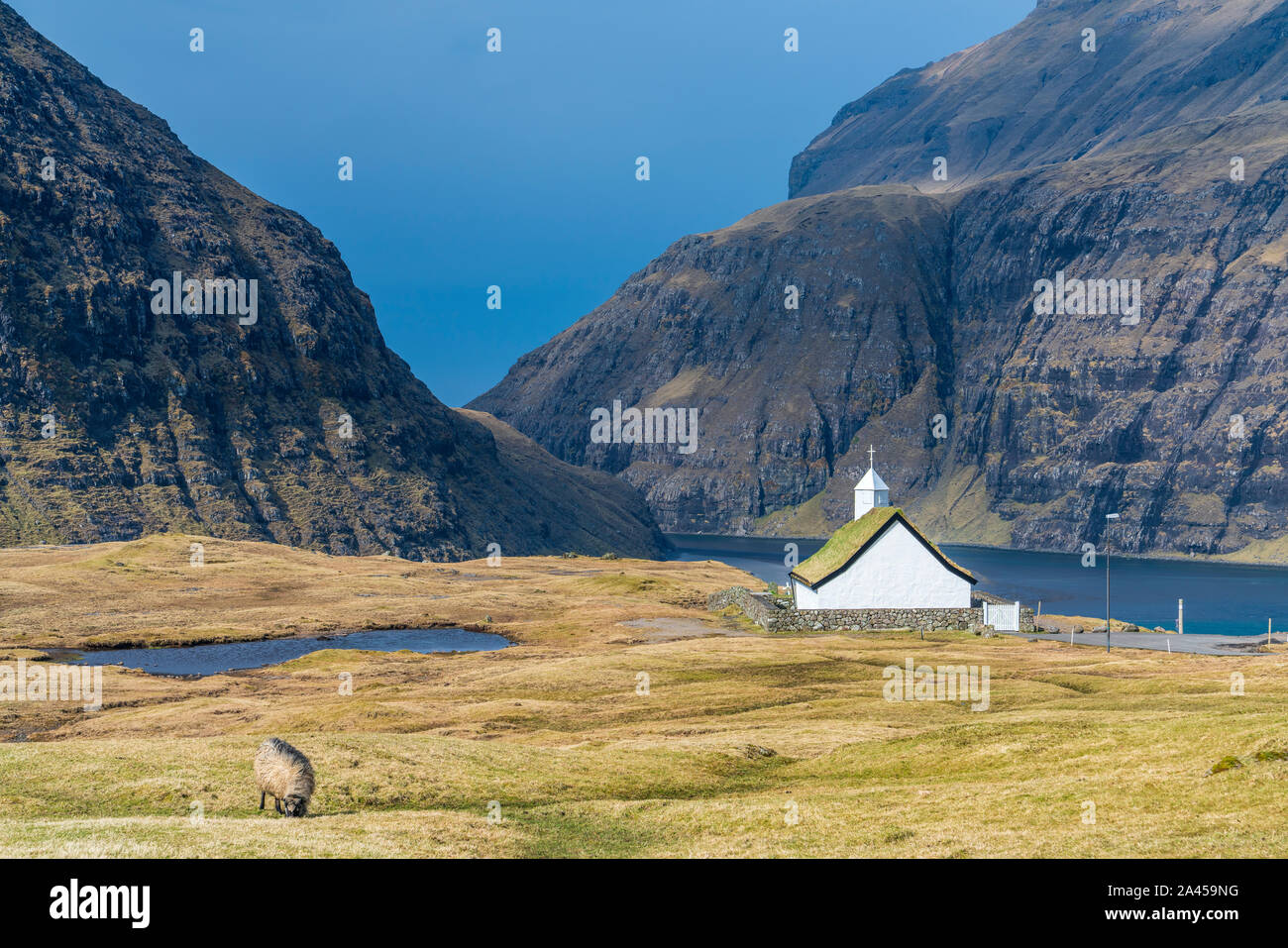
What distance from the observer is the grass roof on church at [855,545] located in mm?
81375

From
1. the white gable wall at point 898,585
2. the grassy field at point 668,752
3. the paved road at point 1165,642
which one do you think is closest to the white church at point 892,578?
the white gable wall at point 898,585

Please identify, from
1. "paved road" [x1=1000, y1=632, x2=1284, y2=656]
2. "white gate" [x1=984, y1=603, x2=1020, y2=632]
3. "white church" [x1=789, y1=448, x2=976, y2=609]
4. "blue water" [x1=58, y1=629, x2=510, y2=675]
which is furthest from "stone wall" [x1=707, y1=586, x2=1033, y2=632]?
"blue water" [x1=58, y1=629, x2=510, y2=675]

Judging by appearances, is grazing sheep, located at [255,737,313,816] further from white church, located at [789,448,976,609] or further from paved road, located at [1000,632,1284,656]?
paved road, located at [1000,632,1284,656]

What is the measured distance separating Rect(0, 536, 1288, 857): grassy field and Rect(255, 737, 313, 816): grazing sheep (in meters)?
0.98

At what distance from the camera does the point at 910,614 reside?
82.8 metres

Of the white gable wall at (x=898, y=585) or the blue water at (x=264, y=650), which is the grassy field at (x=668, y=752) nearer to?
the white gable wall at (x=898, y=585)

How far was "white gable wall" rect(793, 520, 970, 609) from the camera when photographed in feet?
270

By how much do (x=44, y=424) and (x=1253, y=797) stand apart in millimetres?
187137

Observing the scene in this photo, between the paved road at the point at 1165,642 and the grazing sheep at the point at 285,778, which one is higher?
the grazing sheep at the point at 285,778

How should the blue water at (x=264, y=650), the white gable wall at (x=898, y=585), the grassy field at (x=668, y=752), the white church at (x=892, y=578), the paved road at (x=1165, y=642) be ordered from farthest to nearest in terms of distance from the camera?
the white gable wall at (x=898, y=585) → the white church at (x=892, y=578) → the paved road at (x=1165, y=642) → the blue water at (x=264, y=650) → the grassy field at (x=668, y=752)

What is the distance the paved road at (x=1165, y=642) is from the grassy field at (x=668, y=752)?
→ 27.4ft

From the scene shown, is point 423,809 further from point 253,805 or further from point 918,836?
point 918,836

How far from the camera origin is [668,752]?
124 ft
